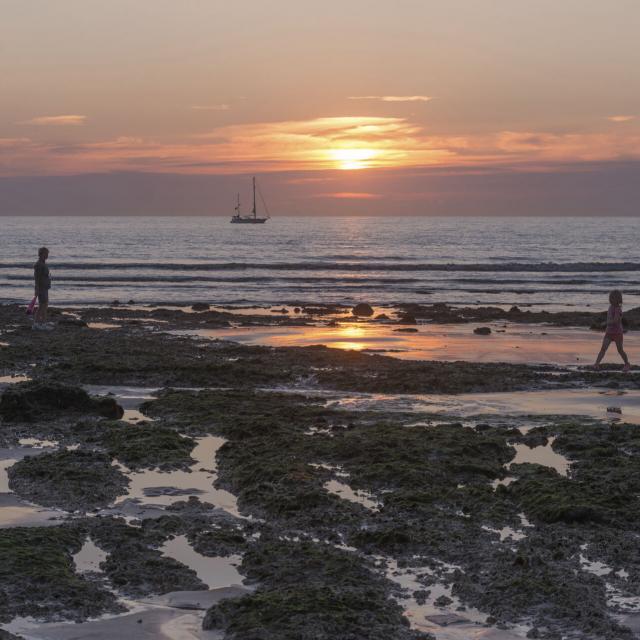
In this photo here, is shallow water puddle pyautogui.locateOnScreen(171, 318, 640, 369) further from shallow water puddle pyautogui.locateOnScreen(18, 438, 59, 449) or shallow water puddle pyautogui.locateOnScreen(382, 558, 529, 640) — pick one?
shallow water puddle pyautogui.locateOnScreen(382, 558, 529, 640)

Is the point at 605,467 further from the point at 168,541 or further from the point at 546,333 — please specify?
the point at 546,333

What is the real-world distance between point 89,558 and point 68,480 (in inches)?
84.6

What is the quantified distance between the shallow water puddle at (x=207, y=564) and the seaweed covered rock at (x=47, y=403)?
5277 mm

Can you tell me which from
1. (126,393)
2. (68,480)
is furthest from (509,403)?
(68,480)

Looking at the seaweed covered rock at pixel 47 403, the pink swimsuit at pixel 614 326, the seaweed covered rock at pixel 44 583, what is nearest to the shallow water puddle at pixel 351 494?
the seaweed covered rock at pixel 44 583

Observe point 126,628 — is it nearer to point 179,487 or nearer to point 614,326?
point 179,487

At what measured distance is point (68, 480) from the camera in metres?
8.79

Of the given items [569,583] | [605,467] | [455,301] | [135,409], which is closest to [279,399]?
[135,409]

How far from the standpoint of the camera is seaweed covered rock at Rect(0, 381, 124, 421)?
38.6 feet

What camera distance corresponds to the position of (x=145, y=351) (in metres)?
18.6

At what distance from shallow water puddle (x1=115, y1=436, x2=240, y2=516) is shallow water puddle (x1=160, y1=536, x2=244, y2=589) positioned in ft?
3.32

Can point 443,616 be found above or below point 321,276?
below

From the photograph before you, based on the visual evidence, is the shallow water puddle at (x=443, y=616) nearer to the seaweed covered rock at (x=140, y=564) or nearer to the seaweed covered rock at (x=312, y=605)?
the seaweed covered rock at (x=312, y=605)

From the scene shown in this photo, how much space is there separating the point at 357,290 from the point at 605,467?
1552 inches
